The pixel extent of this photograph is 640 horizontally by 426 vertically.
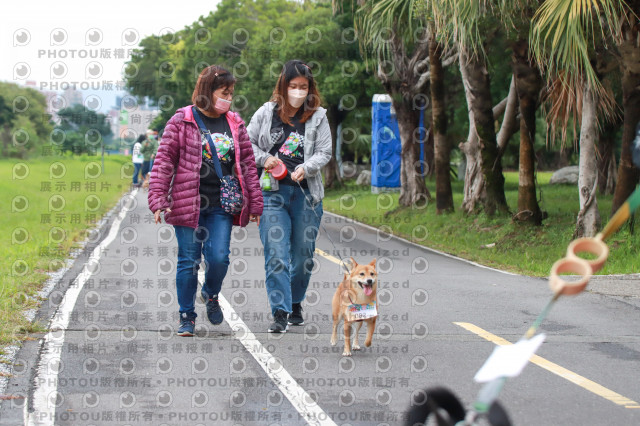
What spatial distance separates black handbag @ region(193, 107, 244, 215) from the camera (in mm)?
7148

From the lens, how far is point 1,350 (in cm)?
654

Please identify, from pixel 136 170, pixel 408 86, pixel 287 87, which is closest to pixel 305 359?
pixel 287 87

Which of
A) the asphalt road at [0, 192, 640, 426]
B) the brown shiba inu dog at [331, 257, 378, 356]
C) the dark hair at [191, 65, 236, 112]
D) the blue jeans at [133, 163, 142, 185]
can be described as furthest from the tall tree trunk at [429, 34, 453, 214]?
the blue jeans at [133, 163, 142, 185]

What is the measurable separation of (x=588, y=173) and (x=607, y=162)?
1663cm

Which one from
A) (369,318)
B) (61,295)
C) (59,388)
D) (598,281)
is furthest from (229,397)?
(598,281)

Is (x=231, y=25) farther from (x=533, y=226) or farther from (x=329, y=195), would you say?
(x=533, y=226)

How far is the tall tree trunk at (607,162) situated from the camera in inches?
1142

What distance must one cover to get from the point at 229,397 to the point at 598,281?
7108mm

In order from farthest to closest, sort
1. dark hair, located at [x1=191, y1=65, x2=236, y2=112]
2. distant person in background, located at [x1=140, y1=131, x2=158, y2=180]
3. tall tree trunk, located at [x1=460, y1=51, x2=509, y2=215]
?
distant person in background, located at [x1=140, y1=131, x2=158, y2=180], tall tree trunk, located at [x1=460, y1=51, x2=509, y2=215], dark hair, located at [x1=191, y1=65, x2=236, y2=112]

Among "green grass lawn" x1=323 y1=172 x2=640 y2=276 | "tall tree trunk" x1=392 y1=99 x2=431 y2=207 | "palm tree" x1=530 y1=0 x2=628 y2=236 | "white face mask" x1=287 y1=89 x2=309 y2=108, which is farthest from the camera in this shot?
"tall tree trunk" x1=392 y1=99 x2=431 y2=207

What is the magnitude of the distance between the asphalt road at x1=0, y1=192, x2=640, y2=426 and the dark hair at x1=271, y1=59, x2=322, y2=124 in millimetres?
1905

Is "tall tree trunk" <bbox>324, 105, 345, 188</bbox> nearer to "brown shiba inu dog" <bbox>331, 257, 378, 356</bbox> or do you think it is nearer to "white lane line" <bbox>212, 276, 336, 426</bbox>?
"white lane line" <bbox>212, 276, 336, 426</bbox>

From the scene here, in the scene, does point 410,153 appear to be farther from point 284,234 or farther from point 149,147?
point 284,234

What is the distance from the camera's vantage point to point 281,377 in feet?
19.5
